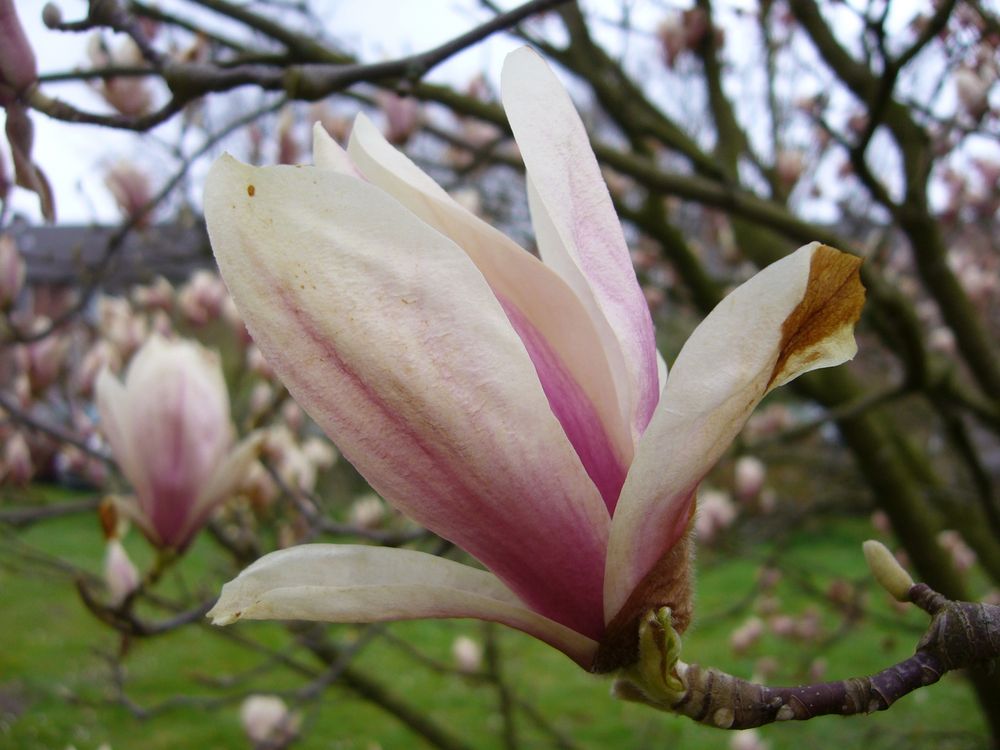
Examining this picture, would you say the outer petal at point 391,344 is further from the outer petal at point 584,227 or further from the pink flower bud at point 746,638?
the pink flower bud at point 746,638

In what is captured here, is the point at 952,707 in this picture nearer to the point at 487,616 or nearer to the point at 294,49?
the point at 294,49

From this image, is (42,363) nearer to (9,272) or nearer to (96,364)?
(96,364)

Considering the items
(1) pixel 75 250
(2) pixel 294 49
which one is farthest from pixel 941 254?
(1) pixel 75 250

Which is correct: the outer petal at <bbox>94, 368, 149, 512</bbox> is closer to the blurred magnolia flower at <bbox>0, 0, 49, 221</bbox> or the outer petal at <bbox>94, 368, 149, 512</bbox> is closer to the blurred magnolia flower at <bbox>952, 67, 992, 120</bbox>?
the blurred magnolia flower at <bbox>0, 0, 49, 221</bbox>

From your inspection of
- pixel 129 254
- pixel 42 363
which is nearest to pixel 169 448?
pixel 42 363

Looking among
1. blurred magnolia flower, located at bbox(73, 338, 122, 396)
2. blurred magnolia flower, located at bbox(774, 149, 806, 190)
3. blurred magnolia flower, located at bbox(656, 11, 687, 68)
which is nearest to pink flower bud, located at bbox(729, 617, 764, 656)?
blurred magnolia flower, located at bbox(774, 149, 806, 190)

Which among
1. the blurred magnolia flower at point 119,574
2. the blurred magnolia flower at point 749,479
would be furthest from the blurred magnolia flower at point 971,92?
the blurred magnolia flower at point 119,574
